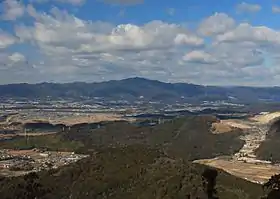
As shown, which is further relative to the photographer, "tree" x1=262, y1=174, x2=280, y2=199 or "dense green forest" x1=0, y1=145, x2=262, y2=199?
"dense green forest" x1=0, y1=145, x2=262, y2=199

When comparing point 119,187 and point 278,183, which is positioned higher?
point 278,183

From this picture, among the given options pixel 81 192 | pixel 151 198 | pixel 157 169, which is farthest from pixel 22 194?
pixel 157 169

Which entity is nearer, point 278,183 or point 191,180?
point 278,183

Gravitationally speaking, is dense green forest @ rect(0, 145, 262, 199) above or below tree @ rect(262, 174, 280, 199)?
below

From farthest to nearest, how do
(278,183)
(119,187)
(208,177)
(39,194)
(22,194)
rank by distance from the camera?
1. (119,187)
2. (39,194)
3. (22,194)
4. (208,177)
5. (278,183)

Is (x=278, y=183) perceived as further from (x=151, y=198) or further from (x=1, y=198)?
(x=1, y=198)

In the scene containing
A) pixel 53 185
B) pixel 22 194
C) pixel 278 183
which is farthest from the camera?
pixel 53 185

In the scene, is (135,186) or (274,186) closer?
(274,186)

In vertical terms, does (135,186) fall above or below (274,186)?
below

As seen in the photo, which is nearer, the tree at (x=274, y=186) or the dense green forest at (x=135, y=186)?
the tree at (x=274, y=186)

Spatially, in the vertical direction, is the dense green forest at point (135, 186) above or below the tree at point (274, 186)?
below
